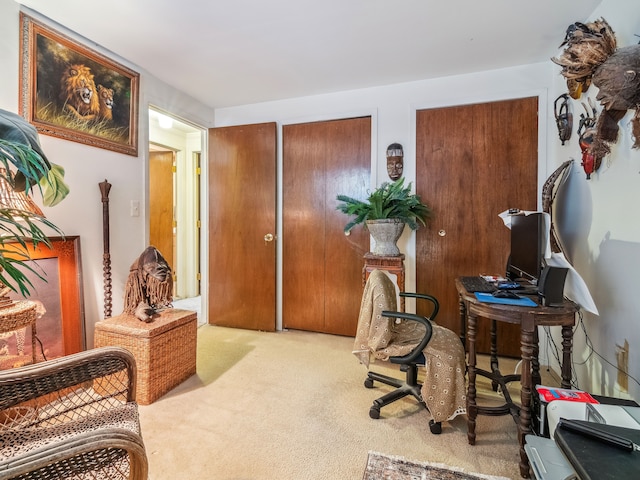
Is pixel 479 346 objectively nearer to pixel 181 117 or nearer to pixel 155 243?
pixel 181 117

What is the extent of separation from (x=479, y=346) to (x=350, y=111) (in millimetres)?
2481

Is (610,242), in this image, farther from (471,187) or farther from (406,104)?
(406,104)

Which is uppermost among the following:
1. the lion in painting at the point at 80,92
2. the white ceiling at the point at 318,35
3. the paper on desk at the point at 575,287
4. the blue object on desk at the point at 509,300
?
the white ceiling at the point at 318,35

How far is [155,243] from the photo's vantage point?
438 centimetres

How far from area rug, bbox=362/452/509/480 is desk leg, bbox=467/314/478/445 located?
23 cm

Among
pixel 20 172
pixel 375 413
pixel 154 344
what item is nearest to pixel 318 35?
pixel 20 172

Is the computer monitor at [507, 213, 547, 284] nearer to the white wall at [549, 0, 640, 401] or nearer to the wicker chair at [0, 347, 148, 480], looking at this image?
the white wall at [549, 0, 640, 401]

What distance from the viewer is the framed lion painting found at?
1.92 m

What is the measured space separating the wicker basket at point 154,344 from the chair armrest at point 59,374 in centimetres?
71

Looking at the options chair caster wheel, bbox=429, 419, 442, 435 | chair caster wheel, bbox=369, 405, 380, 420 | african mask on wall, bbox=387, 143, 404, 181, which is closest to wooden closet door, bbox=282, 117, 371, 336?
african mask on wall, bbox=387, 143, 404, 181

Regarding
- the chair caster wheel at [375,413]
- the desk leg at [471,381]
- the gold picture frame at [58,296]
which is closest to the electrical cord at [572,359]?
the desk leg at [471,381]

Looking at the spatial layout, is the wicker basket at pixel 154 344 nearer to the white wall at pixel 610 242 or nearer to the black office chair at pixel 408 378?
the black office chair at pixel 408 378

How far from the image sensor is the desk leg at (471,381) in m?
1.59

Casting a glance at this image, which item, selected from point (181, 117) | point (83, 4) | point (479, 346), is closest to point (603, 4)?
point (479, 346)
